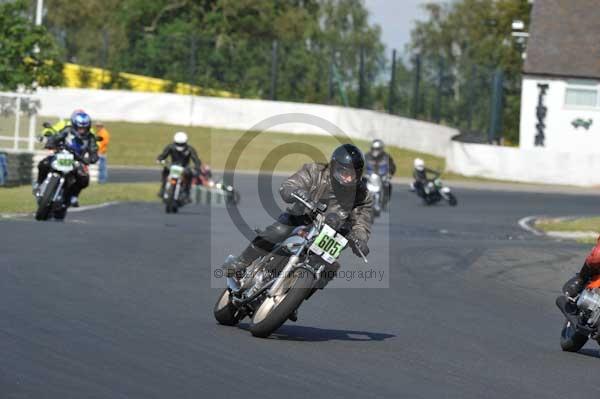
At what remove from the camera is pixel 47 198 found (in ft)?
61.0

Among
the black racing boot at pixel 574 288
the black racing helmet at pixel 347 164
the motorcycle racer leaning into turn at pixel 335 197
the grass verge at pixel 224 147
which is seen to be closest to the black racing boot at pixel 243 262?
the motorcycle racer leaning into turn at pixel 335 197

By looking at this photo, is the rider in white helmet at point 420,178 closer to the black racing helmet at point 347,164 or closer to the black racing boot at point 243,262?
the black racing boot at point 243,262

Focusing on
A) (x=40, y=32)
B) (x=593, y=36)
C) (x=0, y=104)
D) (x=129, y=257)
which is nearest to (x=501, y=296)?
(x=129, y=257)

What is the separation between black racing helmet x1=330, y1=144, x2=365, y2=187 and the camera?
9125 mm

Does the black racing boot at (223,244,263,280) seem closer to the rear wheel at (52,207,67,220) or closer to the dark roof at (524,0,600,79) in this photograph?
the rear wheel at (52,207,67,220)

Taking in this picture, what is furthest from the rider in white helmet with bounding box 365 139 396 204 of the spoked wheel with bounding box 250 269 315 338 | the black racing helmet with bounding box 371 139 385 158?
the spoked wheel with bounding box 250 269 315 338

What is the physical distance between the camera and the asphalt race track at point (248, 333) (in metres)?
7.32

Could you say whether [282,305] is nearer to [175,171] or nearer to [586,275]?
[586,275]

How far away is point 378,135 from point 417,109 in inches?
75.4

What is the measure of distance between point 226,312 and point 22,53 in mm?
24998

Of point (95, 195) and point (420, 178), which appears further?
point (420, 178)

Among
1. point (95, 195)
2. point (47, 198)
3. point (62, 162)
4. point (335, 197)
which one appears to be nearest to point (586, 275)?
point (335, 197)

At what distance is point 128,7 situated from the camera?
245 ft

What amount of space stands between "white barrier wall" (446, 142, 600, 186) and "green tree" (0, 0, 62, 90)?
14798 mm
